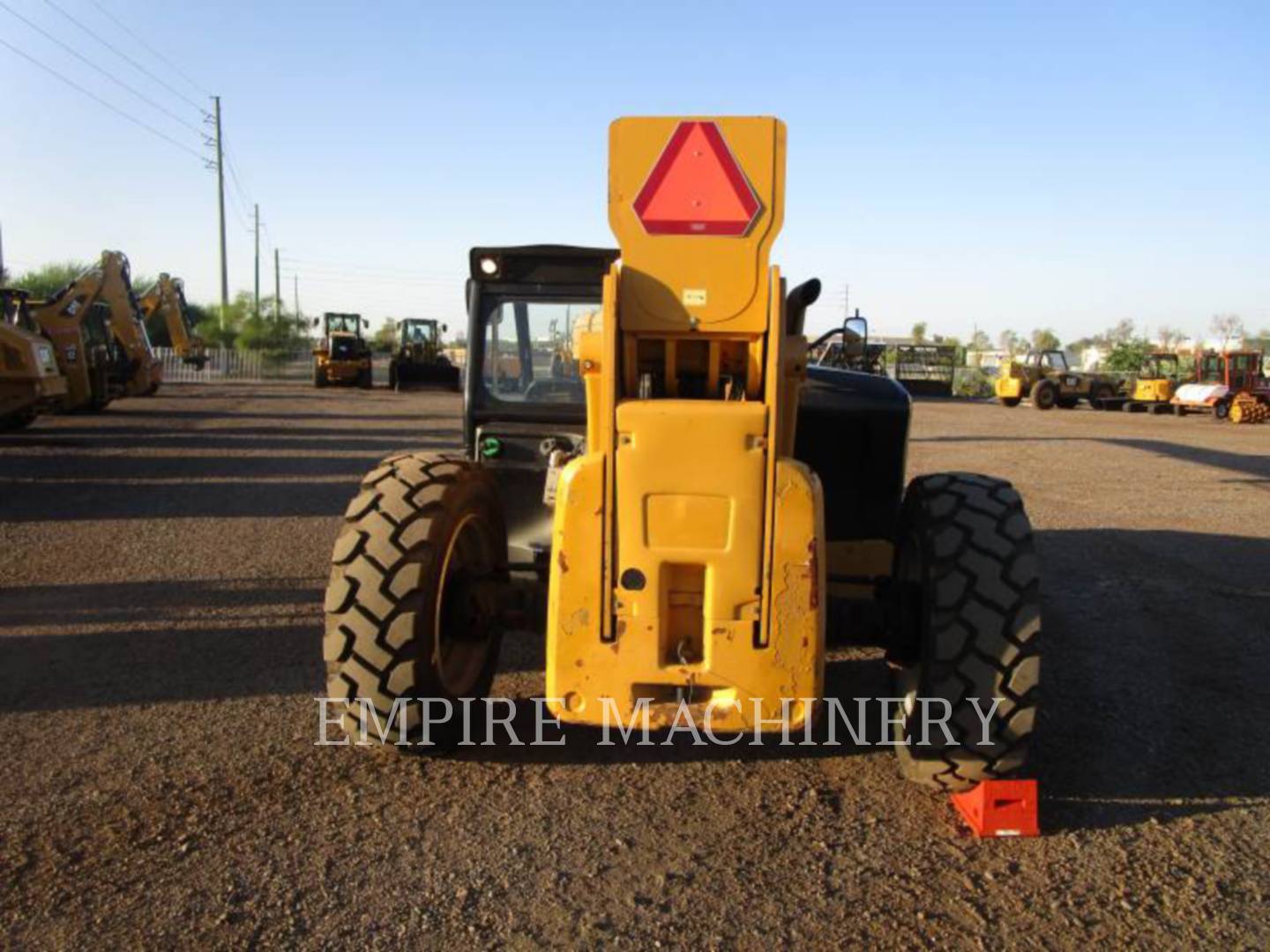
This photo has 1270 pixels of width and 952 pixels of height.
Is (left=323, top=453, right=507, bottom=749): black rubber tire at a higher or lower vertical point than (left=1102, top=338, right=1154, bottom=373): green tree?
lower

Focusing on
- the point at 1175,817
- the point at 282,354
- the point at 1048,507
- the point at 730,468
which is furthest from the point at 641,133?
the point at 282,354

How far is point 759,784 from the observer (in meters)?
3.82

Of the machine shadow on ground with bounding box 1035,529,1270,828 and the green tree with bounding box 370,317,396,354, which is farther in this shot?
the green tree with bounding box 370,317,396,354

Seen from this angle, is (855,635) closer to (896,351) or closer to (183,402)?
(183,402)

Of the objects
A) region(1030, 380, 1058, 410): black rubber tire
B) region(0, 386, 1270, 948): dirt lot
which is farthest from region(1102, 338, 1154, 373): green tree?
region(0, 386, 1270, 948): dirt lot

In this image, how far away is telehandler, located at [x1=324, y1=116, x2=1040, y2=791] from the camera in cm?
322

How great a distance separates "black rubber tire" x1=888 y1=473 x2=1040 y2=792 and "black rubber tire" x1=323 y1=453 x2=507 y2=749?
1.72 metres

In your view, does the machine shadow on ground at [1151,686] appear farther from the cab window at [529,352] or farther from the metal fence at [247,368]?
the metal fence at [247,368]

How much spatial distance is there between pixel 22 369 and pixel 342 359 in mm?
22279

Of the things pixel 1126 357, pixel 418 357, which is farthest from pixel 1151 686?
pixel 1126 357

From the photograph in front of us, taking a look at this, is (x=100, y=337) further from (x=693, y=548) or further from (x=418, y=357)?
(x=693, y=548)

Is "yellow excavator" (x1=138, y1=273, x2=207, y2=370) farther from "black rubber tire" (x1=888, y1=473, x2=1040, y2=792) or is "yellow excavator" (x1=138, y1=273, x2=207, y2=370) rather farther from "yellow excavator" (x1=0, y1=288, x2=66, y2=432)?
"black rubber tire" (x1=888, y1=473, x2=1040, y2=792)

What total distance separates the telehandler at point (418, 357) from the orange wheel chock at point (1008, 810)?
30.4 meters

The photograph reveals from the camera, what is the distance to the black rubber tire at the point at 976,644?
11.3ft
